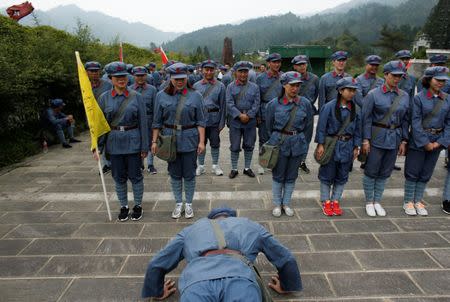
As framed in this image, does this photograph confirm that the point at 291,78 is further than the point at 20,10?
No

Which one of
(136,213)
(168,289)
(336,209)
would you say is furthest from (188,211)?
(336,209)

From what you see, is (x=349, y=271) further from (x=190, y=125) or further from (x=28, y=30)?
(x=28, y=30)

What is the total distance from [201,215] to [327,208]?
1.73 metres

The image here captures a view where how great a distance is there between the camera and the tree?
150 feet

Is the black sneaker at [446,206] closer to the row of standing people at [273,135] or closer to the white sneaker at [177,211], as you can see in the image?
the row of standing people at [273,135]

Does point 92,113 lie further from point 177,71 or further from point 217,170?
point 217,170

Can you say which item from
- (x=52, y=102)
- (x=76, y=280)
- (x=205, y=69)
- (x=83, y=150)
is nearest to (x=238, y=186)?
(x=205, y=69)

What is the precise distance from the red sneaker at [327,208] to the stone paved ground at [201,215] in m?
0.10

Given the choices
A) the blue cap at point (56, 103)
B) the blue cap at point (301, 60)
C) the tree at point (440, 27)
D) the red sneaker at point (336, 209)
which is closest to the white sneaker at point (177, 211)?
the red sneaker at point (336, 209)

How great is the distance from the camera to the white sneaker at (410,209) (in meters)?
4.68

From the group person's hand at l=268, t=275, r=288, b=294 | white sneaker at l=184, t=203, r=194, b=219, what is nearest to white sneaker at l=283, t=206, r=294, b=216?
white sneaker at l=184, t=203, r=194, b=219

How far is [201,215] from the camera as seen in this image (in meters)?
4.80

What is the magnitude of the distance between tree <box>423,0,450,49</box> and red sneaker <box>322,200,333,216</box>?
50935 mm

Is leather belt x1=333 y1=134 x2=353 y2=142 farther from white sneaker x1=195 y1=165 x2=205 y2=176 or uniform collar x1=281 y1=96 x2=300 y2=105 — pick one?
white sneaker x1=195 y1=165 x2=205 y2=176
